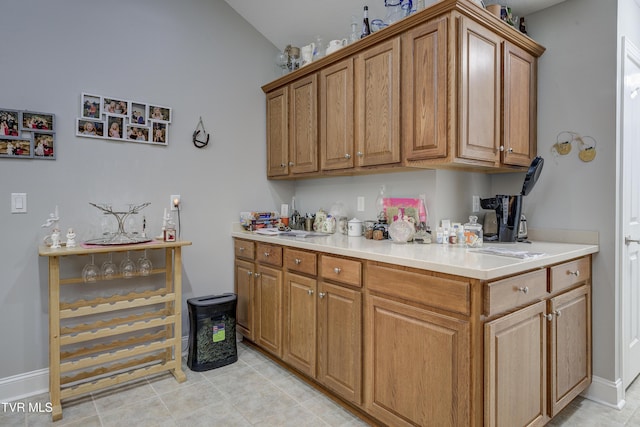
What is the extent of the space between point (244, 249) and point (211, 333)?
2.31 feet

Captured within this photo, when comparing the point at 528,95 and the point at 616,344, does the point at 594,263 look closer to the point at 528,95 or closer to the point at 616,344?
the point at 616,344

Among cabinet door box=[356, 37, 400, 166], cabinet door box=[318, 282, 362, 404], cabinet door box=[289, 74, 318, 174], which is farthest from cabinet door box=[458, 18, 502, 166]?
cabinet door box=[289, 74, 318, 174]

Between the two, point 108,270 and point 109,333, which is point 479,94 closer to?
point 108,270

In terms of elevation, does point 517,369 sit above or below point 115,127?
below

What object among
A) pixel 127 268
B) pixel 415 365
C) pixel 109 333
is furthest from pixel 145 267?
pixel 415 365

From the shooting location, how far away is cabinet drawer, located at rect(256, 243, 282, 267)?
2588mm

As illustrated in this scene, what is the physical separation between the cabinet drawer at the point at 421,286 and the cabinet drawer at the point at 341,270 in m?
0.08

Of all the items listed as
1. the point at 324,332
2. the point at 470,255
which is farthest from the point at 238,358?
the point at 470,255

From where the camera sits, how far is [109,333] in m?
2.30

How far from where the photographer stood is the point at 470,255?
69.4 inches

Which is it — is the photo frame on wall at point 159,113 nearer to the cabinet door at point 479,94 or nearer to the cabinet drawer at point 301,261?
the cabinet drawer at point 301,261

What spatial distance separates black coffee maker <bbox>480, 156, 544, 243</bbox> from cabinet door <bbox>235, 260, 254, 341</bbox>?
1.82 m

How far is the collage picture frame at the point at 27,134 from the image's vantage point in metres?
2.22

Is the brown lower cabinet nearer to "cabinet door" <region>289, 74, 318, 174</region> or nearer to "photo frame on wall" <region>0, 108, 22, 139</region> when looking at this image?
"cabinet door" <region>289, 74, 318, 174</region>
